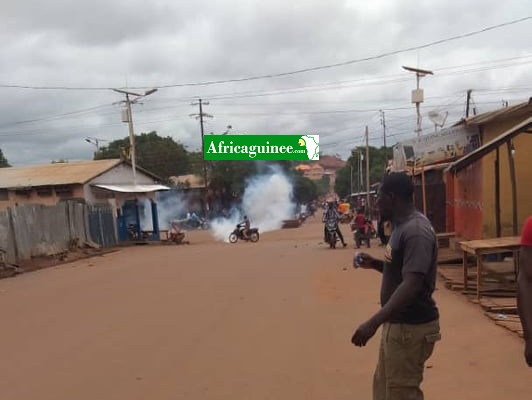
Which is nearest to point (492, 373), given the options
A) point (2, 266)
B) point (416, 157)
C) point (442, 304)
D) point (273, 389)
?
point (273, 389)

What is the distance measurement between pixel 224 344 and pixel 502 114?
27.0 feet

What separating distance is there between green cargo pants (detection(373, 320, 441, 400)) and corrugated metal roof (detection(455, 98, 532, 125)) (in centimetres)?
845

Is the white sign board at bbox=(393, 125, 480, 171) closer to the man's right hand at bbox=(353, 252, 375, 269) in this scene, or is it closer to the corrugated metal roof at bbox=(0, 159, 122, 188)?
the man's right hand at bbox=(353, 252, 375, 269)

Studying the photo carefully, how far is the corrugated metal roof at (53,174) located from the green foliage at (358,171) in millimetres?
45064

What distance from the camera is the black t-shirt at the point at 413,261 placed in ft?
10.3

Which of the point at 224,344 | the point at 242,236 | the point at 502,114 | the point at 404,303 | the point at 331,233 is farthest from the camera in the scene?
the point at 242,236

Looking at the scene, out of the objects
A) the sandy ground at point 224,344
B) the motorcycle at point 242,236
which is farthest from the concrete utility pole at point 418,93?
the sandy ground at point 224,344

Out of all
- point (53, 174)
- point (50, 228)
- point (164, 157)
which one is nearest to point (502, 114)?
point (50, 228)

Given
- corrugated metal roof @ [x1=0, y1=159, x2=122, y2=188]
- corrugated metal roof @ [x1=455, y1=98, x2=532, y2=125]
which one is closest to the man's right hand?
corrugated metal roof @ [x1=455, y1=98, x2=532, y2=125]

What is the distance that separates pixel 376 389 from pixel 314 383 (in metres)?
1.92

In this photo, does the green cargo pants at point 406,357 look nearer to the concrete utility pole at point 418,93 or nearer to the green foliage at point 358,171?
the concrete utility pole at point 418,93

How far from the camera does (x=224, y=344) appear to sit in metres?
6.75

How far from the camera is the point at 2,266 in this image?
16.3 metres

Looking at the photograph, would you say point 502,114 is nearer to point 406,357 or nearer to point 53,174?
point 406,357
